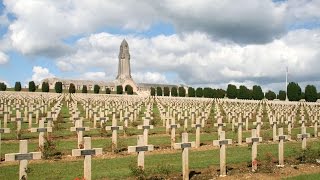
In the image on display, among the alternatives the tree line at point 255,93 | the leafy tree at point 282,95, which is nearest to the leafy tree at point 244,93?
the tree line at point 255,93

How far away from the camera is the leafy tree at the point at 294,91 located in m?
54.6

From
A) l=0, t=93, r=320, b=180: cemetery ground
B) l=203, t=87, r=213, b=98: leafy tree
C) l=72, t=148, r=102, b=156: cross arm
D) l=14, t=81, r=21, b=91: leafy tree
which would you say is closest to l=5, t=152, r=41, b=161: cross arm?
l=0, t=93, r=320, b=180: cemetery ground

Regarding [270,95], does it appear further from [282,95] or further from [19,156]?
[19,156]

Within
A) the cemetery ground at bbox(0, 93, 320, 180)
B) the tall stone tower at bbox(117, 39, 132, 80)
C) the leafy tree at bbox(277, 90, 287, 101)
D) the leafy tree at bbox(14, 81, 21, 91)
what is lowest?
the cemetery ground at bbox(0, 93, 320, 180)

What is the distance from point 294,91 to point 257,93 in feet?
18.9

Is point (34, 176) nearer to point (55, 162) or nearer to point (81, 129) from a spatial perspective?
point (55, 162)

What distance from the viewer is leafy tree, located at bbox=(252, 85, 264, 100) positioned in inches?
2313

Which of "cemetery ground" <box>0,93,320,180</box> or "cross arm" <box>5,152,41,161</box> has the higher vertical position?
"cross arm" <box>5,152,41,161</box>

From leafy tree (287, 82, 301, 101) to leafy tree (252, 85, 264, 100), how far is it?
4499 mm

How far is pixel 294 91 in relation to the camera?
2156 inches

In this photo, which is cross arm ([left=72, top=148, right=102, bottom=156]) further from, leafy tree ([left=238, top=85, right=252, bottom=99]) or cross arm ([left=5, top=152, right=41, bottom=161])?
leafy tree ([left=238, top=85, right=252, bottom=99])

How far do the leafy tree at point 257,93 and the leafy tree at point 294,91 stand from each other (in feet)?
14.8

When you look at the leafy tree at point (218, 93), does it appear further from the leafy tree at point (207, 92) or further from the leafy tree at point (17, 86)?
the leafy tree at point (17, 86)

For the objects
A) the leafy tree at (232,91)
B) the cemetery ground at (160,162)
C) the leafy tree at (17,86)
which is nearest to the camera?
the cemetery ground at (160,162)
